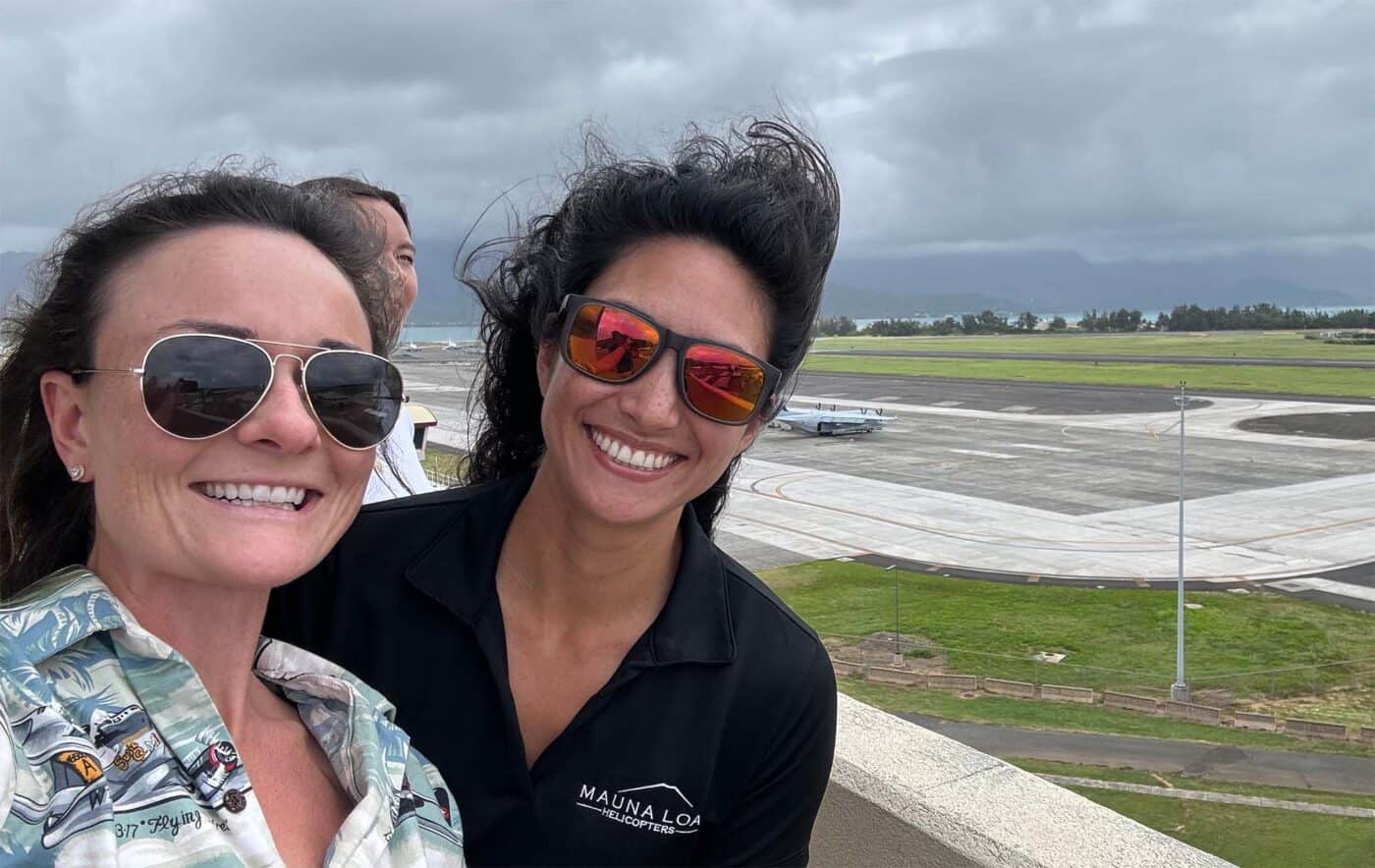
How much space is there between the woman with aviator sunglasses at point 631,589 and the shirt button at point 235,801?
629mm

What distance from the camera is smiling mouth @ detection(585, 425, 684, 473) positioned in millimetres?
2348

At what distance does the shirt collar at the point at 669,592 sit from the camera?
2.30m

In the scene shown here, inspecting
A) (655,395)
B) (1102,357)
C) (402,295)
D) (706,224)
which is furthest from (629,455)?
(1102,357)

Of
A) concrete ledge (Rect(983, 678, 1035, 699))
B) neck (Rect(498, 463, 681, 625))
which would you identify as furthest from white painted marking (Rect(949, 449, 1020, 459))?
neck (Rect(498, 463, 681, 625))

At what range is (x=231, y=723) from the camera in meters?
1.85

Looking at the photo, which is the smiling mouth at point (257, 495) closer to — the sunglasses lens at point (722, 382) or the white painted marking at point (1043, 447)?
the sunglasses lens at point (722, 382)

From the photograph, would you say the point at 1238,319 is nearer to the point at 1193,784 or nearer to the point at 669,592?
the point at 1193,784

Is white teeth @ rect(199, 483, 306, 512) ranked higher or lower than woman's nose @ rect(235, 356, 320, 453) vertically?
lower

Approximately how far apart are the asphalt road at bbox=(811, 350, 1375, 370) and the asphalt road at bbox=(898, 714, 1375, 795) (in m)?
80.9

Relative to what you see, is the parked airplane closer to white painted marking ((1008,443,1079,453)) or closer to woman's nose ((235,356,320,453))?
white painted marking ((1008,443,1079,453))

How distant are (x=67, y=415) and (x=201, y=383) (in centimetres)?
34

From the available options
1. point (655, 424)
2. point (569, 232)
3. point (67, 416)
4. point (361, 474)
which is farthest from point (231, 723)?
point (569, 232)

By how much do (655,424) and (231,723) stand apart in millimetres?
1085

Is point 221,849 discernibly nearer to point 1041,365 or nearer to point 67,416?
point 67,416
